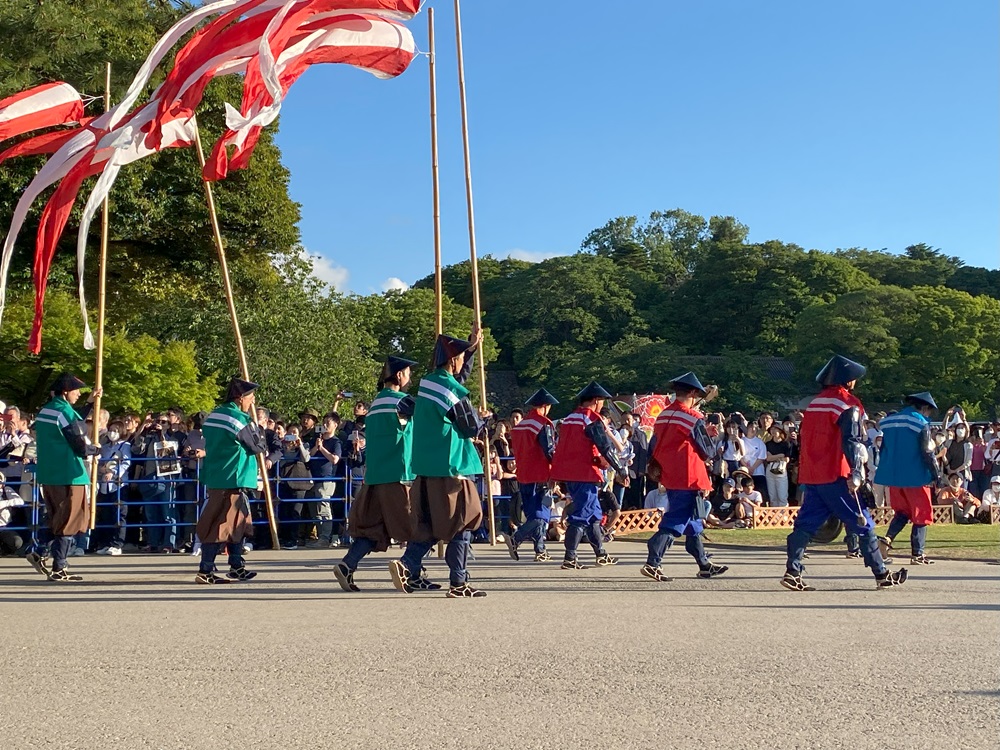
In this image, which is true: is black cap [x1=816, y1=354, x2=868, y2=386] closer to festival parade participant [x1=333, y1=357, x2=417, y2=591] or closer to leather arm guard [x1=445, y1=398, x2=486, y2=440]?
leather arm guard [x1=445, y1=398, x2=486, y2=440]

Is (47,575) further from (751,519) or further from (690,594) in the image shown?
(751,519)

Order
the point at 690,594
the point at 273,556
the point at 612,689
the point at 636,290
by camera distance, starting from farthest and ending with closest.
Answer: the point at 636,290 < the point at 273,556 < the point at 690,594 < the point at 612,689

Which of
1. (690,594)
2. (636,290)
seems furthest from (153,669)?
(636,290)

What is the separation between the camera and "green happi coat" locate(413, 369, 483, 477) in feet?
32.2

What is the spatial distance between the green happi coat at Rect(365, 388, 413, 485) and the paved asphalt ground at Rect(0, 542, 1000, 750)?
1021 mm

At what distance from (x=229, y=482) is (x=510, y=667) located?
5450 millimetres

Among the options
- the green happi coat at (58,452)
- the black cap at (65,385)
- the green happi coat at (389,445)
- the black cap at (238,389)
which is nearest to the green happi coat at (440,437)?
the green happi coat at (389,445)

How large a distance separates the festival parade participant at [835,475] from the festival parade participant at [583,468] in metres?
2.62

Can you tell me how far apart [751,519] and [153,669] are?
1323 cm

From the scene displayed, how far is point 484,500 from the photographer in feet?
48.7

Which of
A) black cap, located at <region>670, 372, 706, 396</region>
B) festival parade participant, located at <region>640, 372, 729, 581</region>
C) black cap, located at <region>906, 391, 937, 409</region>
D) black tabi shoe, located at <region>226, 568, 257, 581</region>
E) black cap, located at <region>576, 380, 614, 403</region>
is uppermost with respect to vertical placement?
black cap, located at <region>576, 380, 614, 403</region>

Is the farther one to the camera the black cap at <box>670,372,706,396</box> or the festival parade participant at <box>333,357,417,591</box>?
the black cap at <box>670,372,706,396</box>

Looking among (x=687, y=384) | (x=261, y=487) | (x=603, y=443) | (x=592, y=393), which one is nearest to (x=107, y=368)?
(x=261, y=487)

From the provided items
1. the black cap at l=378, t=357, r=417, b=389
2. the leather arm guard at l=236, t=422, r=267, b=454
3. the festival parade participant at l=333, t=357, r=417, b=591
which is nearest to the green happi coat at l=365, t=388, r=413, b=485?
the festival parade participant at l=333, t=357, r=417, b=591
